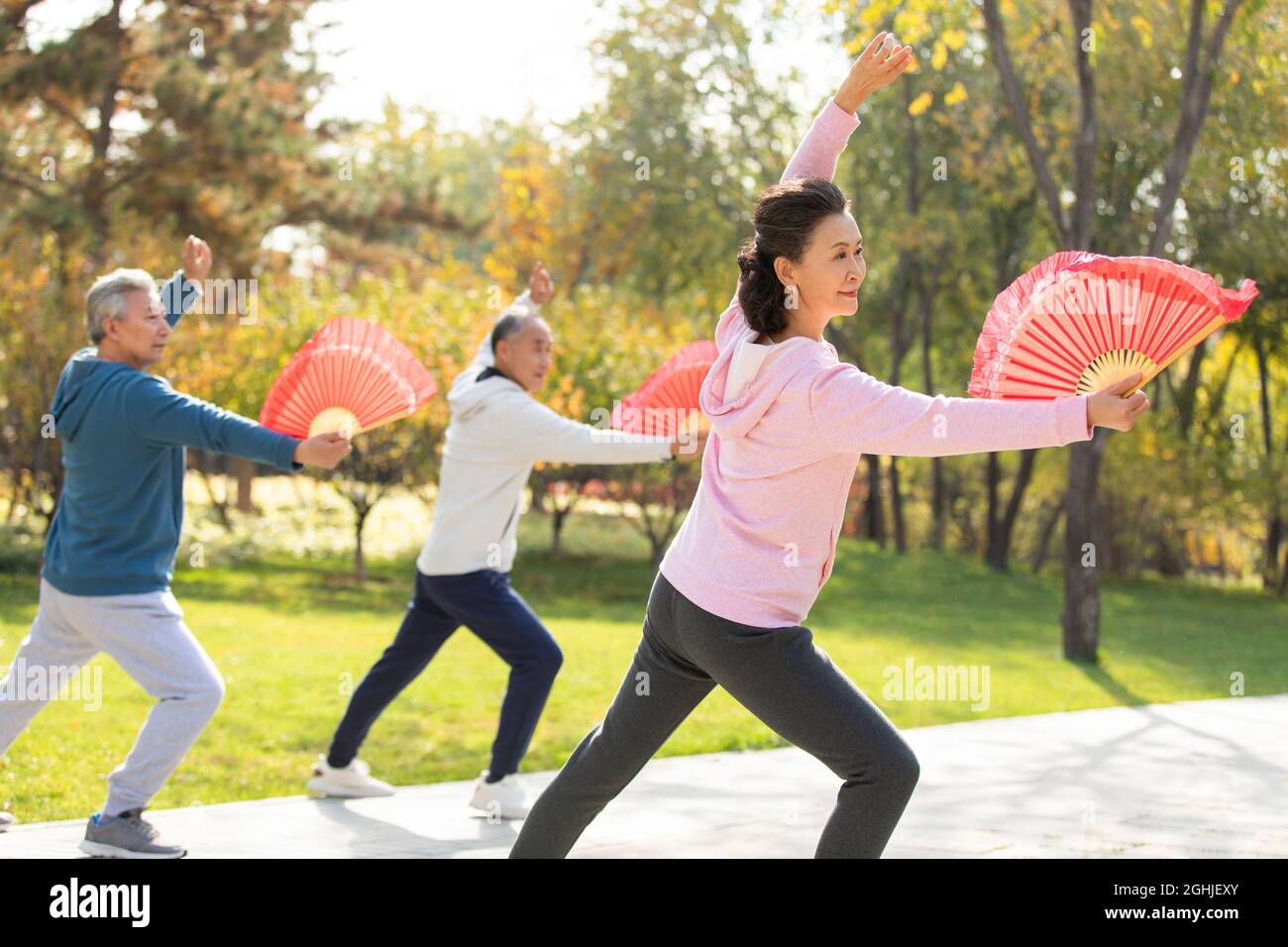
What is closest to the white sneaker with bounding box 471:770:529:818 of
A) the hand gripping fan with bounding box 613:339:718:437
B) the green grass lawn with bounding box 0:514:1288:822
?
the green grass lawn with bounding box 0:514:1288:822

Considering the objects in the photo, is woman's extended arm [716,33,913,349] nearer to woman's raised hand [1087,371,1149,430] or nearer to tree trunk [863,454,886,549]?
woman's raised hand [1087,371,1149,430]

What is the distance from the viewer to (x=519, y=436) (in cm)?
638

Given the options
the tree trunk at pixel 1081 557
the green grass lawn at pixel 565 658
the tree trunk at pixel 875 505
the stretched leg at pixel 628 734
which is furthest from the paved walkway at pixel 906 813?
the tree trunk at pixel 875 505

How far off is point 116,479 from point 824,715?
268 centimetres

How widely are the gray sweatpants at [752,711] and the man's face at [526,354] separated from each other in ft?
8.71

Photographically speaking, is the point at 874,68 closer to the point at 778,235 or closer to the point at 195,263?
the point at 778,235

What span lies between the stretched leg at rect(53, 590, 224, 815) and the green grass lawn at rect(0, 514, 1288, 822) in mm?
1273

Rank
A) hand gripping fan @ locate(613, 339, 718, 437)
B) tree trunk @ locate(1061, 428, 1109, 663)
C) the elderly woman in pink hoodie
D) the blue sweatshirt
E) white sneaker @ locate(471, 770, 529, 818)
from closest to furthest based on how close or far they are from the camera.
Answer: the elderly woman in pink hoodie → the blue sweatshirt → hand gripping fan @ locate(613, 339, 718, 437) → white sneaker @ locate(471, 770, 529, 818) → tree trunk @ locate(1061, 428, 1109, 663)

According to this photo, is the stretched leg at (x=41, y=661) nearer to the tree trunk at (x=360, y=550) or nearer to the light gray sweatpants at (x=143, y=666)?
the light gray sweatpants at (x=143, y=666)

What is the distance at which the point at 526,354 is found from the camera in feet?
21.5

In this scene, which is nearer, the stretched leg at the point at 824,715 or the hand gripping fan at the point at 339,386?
the stretched leg at the point at 824,715

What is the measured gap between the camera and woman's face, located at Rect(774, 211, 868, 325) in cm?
395

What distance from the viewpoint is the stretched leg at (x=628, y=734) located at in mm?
4043
